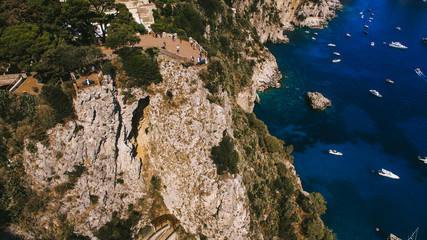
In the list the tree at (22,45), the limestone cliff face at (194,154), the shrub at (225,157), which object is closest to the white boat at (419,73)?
the limestone cliff face at (194,154)

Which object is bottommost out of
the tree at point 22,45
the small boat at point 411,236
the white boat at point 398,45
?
the small boat at point 411,236

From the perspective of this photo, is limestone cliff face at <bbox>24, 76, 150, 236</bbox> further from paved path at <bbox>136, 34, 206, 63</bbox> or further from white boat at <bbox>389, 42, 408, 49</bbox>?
white boat at <bbox>389, 42, 408, 49</bbox>

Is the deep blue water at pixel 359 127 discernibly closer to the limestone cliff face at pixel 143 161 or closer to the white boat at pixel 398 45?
the white boat at pixel 398 45

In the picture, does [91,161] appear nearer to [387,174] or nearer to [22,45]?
[22,45]

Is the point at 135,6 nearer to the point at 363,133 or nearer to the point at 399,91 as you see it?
the point at 363,133

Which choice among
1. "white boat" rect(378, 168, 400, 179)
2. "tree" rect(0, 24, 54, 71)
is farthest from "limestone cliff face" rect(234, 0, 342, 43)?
"tree" rect(0, 24, 54, 71)

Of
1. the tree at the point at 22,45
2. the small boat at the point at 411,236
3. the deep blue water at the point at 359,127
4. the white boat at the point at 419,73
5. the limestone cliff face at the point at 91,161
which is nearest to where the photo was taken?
the limestone cliff face at the point at 91,161
